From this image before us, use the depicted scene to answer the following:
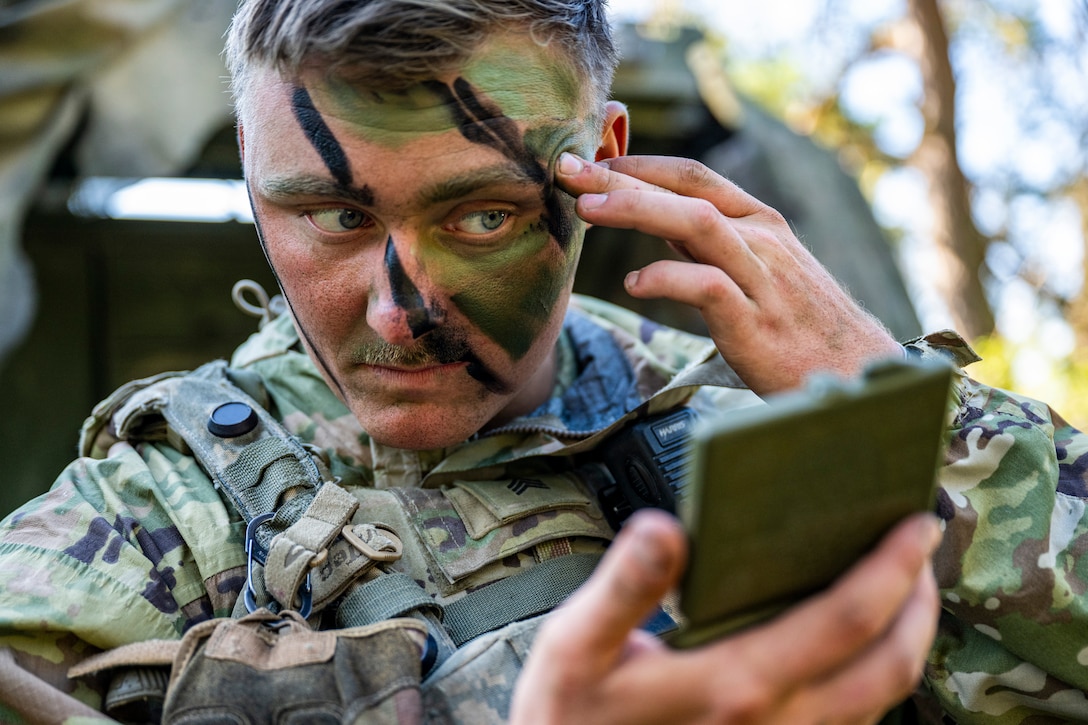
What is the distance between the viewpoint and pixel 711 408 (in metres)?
2.38

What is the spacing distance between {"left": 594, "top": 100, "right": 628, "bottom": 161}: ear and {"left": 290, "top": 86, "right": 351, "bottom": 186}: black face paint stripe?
22.8 inches

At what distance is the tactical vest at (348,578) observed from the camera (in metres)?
1.50


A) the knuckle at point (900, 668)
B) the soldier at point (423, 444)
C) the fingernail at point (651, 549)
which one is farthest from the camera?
the soldier at point (423, 444)

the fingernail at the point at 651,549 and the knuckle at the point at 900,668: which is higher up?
the fingernail at the point at 651,549

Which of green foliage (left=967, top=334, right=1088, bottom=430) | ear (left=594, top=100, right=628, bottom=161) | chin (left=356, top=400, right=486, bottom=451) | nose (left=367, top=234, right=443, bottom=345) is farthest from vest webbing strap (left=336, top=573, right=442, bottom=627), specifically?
green foliage (left=967, top=334, right=1088, bottom=430)

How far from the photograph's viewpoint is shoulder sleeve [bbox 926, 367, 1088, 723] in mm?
1746

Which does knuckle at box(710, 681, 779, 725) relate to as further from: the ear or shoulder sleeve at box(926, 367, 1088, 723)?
the ear

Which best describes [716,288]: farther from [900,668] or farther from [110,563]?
[110,563]

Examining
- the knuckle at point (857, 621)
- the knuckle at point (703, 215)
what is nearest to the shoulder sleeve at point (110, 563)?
the knuckle at point (703, 215)

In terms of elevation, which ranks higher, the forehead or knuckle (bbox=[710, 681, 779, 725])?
the forehead

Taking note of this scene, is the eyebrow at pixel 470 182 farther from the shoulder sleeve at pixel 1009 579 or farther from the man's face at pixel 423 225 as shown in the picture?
the shoulder sleeve at pixel 1009 579

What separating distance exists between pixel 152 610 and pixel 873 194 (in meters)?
12.2

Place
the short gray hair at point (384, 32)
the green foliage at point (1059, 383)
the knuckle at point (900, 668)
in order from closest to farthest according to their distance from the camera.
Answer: the knuckle at point (900, 668) → the short gray hair at point (384, 32) → the green foliage at point (1059, 383)

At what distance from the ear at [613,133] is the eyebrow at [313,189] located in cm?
56
